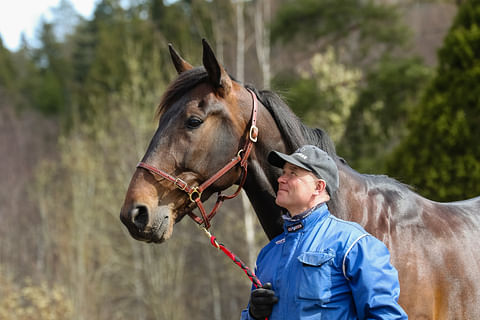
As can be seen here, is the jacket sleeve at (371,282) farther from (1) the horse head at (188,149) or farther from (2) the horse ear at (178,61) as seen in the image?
(2) the horse ear at (178,61)

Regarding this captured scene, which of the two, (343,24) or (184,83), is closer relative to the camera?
(184,83)

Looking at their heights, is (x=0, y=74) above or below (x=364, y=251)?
above

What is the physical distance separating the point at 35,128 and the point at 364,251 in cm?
3044

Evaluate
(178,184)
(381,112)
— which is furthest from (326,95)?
(178,184)

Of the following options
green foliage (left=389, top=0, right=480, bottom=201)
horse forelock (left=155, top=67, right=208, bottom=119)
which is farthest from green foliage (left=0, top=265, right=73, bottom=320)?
horse forelock (left=155, top=67, right=208, bottom=119)

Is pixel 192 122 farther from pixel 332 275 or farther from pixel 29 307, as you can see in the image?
pixel 29 307

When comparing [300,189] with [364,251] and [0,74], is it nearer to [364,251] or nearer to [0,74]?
[364,251]

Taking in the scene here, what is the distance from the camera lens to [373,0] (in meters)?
15.5

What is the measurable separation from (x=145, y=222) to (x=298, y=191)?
81 centimetres

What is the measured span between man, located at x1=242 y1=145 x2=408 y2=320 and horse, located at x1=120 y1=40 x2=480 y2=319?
516 millimetres

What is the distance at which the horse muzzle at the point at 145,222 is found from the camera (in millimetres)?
2359

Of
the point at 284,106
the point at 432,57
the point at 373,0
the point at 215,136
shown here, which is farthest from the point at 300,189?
the point at 432,57

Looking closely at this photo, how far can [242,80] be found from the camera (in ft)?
36.8

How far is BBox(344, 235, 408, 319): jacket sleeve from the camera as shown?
181 centimetres
